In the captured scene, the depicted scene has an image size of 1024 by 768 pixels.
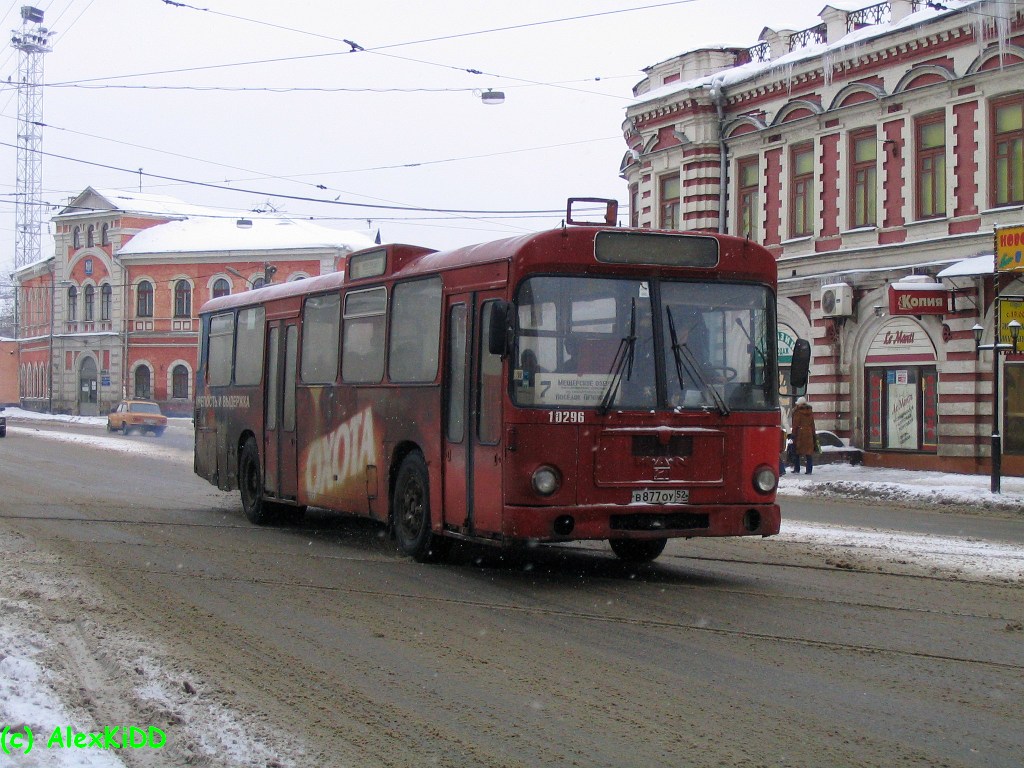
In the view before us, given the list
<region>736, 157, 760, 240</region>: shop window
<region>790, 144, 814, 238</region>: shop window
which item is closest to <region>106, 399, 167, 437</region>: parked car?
<region>736, 157, 760, 240</region>: shop window

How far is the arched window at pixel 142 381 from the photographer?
3039 inches

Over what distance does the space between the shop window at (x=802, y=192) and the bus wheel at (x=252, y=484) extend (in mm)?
19176

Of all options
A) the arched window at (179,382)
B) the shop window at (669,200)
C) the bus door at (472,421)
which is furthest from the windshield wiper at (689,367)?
the arched window at (179,382)

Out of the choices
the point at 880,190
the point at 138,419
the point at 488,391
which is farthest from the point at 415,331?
the point at 138,419

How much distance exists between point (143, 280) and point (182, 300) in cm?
313

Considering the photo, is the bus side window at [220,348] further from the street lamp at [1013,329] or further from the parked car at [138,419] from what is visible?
the parked car at [138,419]

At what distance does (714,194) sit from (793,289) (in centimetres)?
406

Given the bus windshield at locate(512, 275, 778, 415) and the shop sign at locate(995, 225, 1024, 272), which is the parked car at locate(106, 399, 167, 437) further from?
the bus windshield at locate(512, 275, 778, 415)

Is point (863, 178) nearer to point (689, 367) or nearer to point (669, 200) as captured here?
point (669, 200)

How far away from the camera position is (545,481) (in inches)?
396

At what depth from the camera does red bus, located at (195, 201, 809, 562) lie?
10.1 metres

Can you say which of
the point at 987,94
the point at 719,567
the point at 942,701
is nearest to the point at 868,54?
the point at 987,94

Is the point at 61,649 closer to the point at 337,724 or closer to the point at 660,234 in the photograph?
the point at 337,724

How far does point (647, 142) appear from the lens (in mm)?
36625
